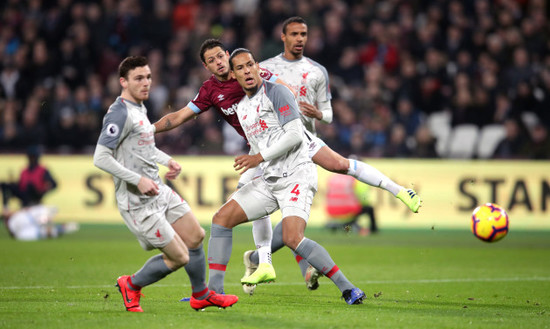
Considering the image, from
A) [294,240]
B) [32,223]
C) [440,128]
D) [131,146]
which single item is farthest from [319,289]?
[440,128]

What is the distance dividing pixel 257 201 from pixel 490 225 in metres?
2.51

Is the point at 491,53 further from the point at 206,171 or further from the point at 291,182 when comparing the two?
the point at 291,182

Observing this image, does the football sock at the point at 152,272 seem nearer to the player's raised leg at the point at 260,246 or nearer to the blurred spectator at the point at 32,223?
the player's raised leg at the point at 260,246

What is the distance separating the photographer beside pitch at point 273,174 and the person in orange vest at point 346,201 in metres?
7.52

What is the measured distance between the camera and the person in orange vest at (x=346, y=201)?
49.0ft

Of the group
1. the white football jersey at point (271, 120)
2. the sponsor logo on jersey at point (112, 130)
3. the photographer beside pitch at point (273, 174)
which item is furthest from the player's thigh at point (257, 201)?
the sponsor logo on jersey at point (112, 130)

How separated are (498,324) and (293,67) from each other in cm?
354

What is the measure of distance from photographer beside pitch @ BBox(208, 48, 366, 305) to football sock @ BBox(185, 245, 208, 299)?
2.23 feet

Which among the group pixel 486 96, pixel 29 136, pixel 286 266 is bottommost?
pixel 286 266

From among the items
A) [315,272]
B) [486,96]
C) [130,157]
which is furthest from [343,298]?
[486,96]

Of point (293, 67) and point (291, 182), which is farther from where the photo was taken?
point (293, 67)

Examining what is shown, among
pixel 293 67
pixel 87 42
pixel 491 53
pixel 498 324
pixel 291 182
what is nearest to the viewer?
pixel 498 324

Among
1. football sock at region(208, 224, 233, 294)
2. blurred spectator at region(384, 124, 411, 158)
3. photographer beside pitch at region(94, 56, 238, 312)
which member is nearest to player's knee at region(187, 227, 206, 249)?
photographer beside pitch at region(94, 56, 238, 312)

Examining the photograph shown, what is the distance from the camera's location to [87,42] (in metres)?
18.7
